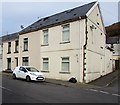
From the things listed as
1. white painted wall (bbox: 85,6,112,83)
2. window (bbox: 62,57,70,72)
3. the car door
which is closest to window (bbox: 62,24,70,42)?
window (bbox: 62,57,70,72)

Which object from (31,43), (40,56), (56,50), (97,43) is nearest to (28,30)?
(31,43)

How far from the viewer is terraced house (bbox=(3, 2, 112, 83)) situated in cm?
2383

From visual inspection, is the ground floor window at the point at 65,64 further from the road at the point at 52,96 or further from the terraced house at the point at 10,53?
the terraced house at the point at 10,53

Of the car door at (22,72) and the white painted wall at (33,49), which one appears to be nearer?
the car door at (22,72)

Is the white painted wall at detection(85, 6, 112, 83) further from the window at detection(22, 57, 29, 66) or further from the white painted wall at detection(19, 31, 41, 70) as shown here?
the window at detection(22, 57, 29, 66)

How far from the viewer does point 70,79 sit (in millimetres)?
23641

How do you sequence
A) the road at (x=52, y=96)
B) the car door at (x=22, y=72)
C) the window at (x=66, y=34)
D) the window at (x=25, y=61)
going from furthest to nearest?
the window at (x=25, y=61) → the window at (x=66, y=34) → the car door at (x=22, y=72) → the road at (x=52, y=96)

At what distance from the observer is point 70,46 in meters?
24.7

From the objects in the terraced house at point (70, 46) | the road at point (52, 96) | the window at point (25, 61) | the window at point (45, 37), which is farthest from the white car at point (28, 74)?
the road at point (52, 96)

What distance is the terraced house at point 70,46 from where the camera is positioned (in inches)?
938

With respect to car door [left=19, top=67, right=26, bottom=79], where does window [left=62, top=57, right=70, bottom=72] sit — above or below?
above

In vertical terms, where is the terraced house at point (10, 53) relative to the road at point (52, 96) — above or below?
above

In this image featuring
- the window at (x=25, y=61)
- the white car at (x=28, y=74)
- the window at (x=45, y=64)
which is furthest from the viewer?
the window at (x=25, y=61)

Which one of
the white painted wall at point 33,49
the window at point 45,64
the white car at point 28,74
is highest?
the white painted wall at point 33,49
